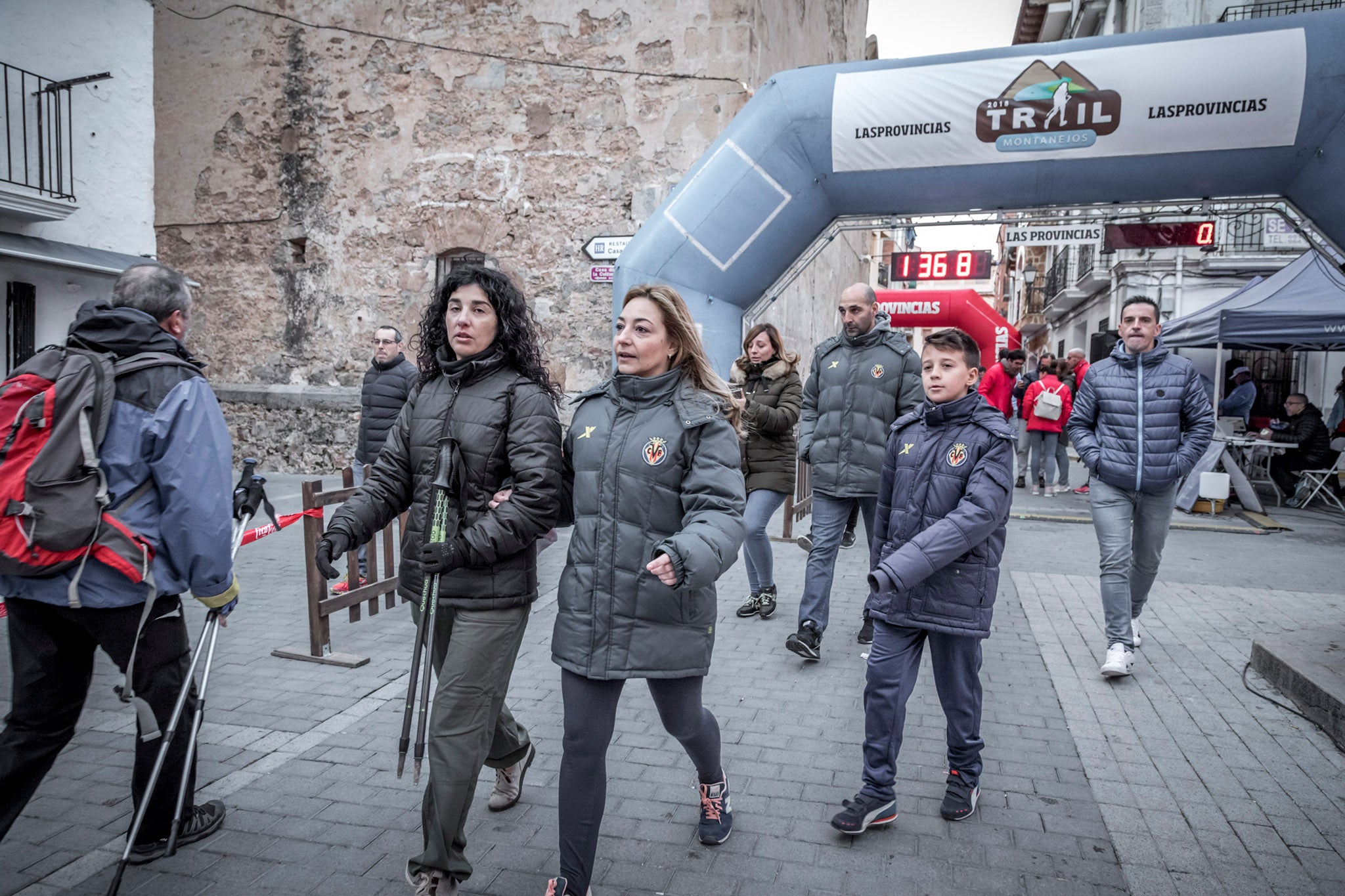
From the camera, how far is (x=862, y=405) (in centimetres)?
514

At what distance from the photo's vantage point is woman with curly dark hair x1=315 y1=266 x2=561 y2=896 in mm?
2604

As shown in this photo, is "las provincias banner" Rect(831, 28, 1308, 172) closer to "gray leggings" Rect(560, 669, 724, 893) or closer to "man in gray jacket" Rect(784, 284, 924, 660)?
"man in gray jacket" Rect(784, 284, 924, 660)

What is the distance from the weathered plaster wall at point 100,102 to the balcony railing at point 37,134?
10cm

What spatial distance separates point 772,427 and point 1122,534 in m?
2.11

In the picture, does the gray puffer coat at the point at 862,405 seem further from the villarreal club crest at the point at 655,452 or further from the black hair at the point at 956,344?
the villarreal club crest at the point at 655,452

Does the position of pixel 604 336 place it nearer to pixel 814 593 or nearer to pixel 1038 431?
pixel 1038 431

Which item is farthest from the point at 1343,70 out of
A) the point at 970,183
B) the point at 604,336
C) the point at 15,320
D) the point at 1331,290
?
the point at 15,320

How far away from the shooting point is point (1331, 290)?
437 inches

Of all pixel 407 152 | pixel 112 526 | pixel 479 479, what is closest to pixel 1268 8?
pixel 407 152

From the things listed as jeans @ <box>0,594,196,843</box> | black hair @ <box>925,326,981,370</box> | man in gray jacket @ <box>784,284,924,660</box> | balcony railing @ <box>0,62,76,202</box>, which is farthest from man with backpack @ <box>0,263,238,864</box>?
balcony railing @ <box>0,62,76,202</box>

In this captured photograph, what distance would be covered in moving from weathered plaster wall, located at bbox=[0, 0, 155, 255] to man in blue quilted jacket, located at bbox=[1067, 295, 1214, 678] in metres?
8.19

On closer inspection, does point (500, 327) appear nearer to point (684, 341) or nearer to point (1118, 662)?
point (684, 341)

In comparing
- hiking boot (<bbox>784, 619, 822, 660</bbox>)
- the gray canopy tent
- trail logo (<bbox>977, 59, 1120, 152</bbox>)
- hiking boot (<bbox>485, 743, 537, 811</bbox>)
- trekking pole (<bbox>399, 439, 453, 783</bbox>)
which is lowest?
hiking boot (<bbox>485, 743, 537, 811</bbox>)

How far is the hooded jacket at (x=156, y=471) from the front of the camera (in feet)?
8.75
